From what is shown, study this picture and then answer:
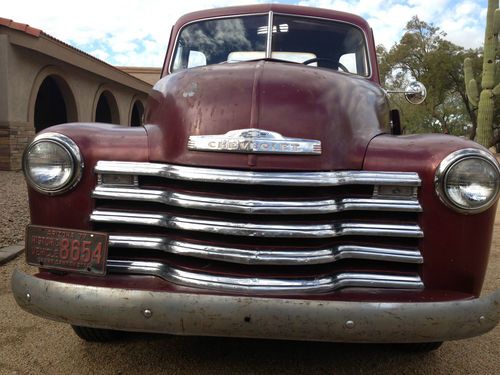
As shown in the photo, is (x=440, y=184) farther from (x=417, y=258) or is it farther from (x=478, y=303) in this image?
(x=478, y=303)

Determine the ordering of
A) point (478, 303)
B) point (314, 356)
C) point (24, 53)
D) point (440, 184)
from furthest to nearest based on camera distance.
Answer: point (24, 53) < point (314, 356) < point (440, 184) < point (478, 303)

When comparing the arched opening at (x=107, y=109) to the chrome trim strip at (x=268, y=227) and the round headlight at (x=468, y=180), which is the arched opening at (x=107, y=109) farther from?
the round headlight at (x=468, y=180)

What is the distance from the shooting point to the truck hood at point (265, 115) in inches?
75.0

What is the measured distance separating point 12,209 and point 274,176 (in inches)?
203

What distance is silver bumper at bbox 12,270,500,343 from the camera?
161cm

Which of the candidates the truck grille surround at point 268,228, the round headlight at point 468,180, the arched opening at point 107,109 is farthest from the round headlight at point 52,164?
Result: the arched opening at point 107,109

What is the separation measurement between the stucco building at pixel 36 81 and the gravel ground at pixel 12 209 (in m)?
1.39

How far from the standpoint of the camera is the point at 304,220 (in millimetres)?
1845

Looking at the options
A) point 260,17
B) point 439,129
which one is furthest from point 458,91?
point 260,17

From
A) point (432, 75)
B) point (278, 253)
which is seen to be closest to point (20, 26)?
point (278, 253)

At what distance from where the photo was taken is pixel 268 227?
1.80 meters

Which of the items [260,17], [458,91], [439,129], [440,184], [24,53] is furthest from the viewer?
[439,129]

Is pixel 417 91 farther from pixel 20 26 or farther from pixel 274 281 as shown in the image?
pixel 20 26

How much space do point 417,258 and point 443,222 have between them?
0.19m
